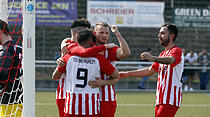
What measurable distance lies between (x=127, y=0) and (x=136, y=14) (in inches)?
26.2

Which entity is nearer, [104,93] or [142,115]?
[104,93]

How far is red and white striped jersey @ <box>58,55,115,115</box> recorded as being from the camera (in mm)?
4129

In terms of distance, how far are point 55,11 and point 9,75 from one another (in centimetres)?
1019

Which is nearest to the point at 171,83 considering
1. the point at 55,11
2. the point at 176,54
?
the point at 176,54

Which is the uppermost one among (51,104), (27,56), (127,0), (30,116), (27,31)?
(127,0)

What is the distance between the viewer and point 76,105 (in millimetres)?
4180

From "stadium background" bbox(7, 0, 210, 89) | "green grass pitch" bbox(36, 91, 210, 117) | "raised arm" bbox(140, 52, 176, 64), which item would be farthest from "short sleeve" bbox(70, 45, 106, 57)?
"stadium background" bbox(7, 0, 210, 89)

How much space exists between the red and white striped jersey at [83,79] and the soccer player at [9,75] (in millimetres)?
969

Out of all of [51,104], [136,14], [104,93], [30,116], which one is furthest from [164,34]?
[136,14]

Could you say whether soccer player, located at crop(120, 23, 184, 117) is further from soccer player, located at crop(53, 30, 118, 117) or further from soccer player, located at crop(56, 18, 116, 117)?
soccer player, located at crop(53, 30, 118, 117)

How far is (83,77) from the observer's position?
4.14 metres

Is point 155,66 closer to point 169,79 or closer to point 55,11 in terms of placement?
point 169,79

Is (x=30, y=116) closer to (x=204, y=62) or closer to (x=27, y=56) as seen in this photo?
(x=27, y=56)

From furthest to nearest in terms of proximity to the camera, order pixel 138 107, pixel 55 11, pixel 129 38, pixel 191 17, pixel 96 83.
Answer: pixel 129 38 → pixel 191 17 → pixel 55 11 → pixel 138 107 → pixel 96 83
